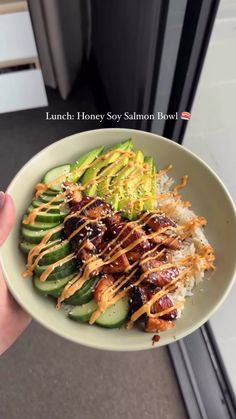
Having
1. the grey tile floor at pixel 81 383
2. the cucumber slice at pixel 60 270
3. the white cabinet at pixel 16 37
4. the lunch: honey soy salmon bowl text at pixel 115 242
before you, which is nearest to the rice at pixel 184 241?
the lunch: honey soy salmon bowl text at pixel 115 242

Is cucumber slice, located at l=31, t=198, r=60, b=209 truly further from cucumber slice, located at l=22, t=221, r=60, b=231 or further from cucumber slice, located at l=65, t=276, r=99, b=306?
cucumber slice, located at l=65, t=276, r=99, b=306

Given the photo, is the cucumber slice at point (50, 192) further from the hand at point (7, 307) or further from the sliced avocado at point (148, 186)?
the sliced avocado at point (148, 186)

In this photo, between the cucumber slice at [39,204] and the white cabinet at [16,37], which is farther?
the white cabinet at [16,37]

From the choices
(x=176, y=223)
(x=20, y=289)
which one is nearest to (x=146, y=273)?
(x=176, y=223)

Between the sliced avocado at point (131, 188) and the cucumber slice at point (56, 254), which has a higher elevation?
the sliced avocado at point (131, 188)

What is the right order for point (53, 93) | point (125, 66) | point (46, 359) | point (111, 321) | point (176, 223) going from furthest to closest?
point (53, 93)
point (125, 66)
point (46, 359)
point (176, 223)
point (111, 321)

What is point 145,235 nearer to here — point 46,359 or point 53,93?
point 46,359
